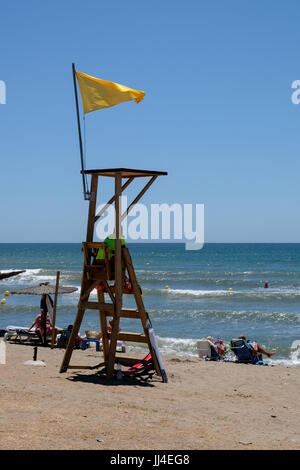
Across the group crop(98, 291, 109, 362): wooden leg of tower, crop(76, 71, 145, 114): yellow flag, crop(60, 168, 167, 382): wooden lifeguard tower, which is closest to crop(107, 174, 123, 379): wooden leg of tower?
crop(60, 168, 167, 382): wooden lifeguard tower

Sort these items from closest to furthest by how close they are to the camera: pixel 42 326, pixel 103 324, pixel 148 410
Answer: pixel 148 410
pixel 103 324
pixel 42 326

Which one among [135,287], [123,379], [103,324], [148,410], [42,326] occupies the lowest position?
[42,326]

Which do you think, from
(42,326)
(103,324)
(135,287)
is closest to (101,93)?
(135,287)

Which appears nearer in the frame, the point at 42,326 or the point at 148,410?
the point at 148,410

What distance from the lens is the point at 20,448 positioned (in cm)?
488

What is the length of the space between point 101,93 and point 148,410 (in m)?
4.93

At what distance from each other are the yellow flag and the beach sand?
4.42 m

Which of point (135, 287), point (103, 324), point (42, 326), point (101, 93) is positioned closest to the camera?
point (101, 93)

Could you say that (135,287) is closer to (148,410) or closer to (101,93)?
(148,410)

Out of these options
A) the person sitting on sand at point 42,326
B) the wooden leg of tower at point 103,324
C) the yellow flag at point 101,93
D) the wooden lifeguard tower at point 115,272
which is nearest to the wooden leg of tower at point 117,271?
the wooden lifeguard tower at point 115,272

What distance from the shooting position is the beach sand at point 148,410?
17.9 feet

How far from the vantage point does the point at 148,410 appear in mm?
6934

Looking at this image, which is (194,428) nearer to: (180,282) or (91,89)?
(91,89)
